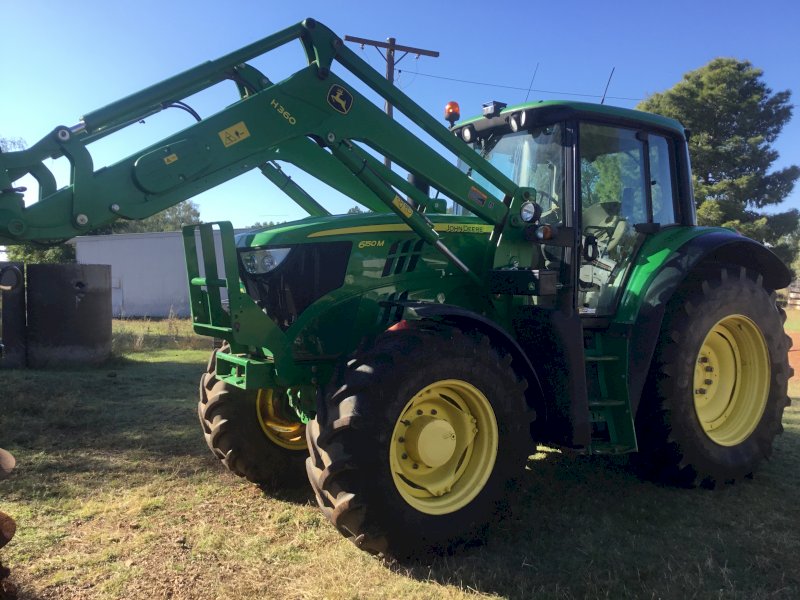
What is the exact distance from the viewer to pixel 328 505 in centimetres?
314

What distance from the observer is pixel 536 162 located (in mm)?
4434

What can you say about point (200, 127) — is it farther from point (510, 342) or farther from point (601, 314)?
point (601, 314)

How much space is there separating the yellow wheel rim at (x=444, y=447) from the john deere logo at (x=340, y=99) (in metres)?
1.56

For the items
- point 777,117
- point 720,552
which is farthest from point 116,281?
point 777,117

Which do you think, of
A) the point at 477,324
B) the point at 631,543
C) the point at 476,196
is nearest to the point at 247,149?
the point at 476,196

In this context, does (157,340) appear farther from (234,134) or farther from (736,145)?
(736,145)

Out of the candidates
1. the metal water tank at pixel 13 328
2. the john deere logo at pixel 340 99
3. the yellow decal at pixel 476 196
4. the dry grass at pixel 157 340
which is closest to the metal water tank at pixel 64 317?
the metal water tank at pixel 13 328

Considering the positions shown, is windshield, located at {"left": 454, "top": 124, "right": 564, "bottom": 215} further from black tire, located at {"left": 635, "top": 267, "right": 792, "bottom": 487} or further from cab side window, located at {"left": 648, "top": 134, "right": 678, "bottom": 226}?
black tire, located at {"left": 635, "top": 267, "right": 792, "bottom": 487}

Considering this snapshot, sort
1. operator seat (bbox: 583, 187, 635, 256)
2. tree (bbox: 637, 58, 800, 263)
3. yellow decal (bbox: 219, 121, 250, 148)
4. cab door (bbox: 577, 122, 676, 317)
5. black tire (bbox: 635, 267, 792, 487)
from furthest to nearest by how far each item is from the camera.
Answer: tree (bbox: 637, 58, 800, 263) → operator seat (bbox: 583, 187, 635, 256) → cab door (bbox: 577, 122, 676, 317) → black tire (bbox: 635, 267, 792, 487) → yellow decal (bbox: 219, 121, 250, 148)

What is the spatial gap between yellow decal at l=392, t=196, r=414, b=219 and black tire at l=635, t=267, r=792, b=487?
6.50 ft

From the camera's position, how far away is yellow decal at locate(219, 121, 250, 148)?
322cm

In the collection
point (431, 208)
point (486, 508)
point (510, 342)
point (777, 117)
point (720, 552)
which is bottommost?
point (720, 552)

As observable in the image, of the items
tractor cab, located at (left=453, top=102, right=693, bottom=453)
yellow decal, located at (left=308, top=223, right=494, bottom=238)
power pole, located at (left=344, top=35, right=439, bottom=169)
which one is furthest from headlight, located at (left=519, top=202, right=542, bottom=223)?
power pole, located at (left=344, top=35, right=439, bottom=169)

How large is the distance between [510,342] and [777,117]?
25388 mm
